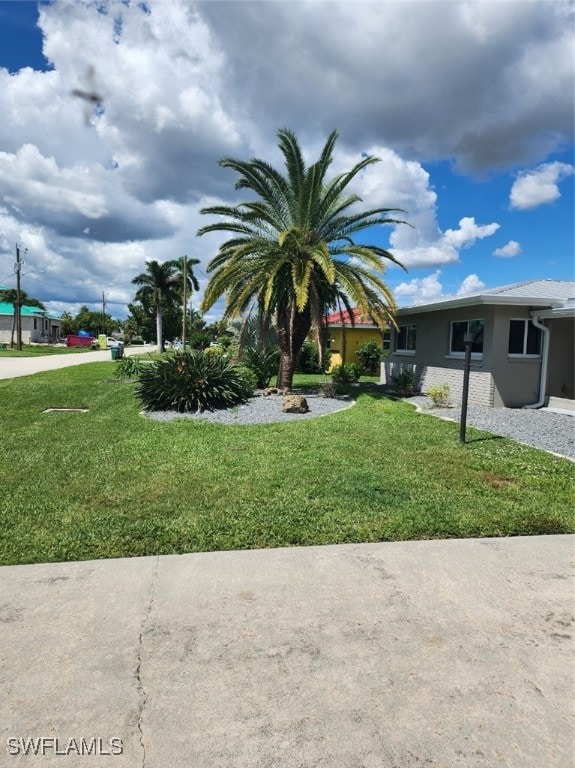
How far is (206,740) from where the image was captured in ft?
6.43

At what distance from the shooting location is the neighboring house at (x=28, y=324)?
5822 cm

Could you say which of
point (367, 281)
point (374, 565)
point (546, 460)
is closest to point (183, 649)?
point (374, 565)

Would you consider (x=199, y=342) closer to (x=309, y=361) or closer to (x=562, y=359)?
(x=309, y=361)

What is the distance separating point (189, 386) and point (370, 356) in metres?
12.4

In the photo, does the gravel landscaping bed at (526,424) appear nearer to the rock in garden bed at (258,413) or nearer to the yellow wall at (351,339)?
the rock in garden bed at (258,413)

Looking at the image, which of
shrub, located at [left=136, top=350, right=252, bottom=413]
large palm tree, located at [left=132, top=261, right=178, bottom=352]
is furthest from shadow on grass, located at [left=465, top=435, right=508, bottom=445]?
large palm tree, located at [left=132, top=261, right=178, bottom=352]

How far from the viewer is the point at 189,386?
1048 cm

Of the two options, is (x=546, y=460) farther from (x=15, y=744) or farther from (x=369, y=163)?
(x=369, y=163)

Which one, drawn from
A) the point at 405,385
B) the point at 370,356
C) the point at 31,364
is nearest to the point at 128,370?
the point at 370,356

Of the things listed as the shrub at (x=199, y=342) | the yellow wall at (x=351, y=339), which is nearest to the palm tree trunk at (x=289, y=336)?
the yellow wall at (x=351, y=339)

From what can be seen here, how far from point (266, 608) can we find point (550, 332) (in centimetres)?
1106

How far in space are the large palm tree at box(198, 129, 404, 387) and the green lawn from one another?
4334 mm

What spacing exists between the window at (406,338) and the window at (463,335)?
2352 mm

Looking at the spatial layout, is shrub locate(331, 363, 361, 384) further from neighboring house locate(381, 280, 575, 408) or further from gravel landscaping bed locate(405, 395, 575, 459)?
gravel landscaping bed locate(405, 395, 575, 459)
